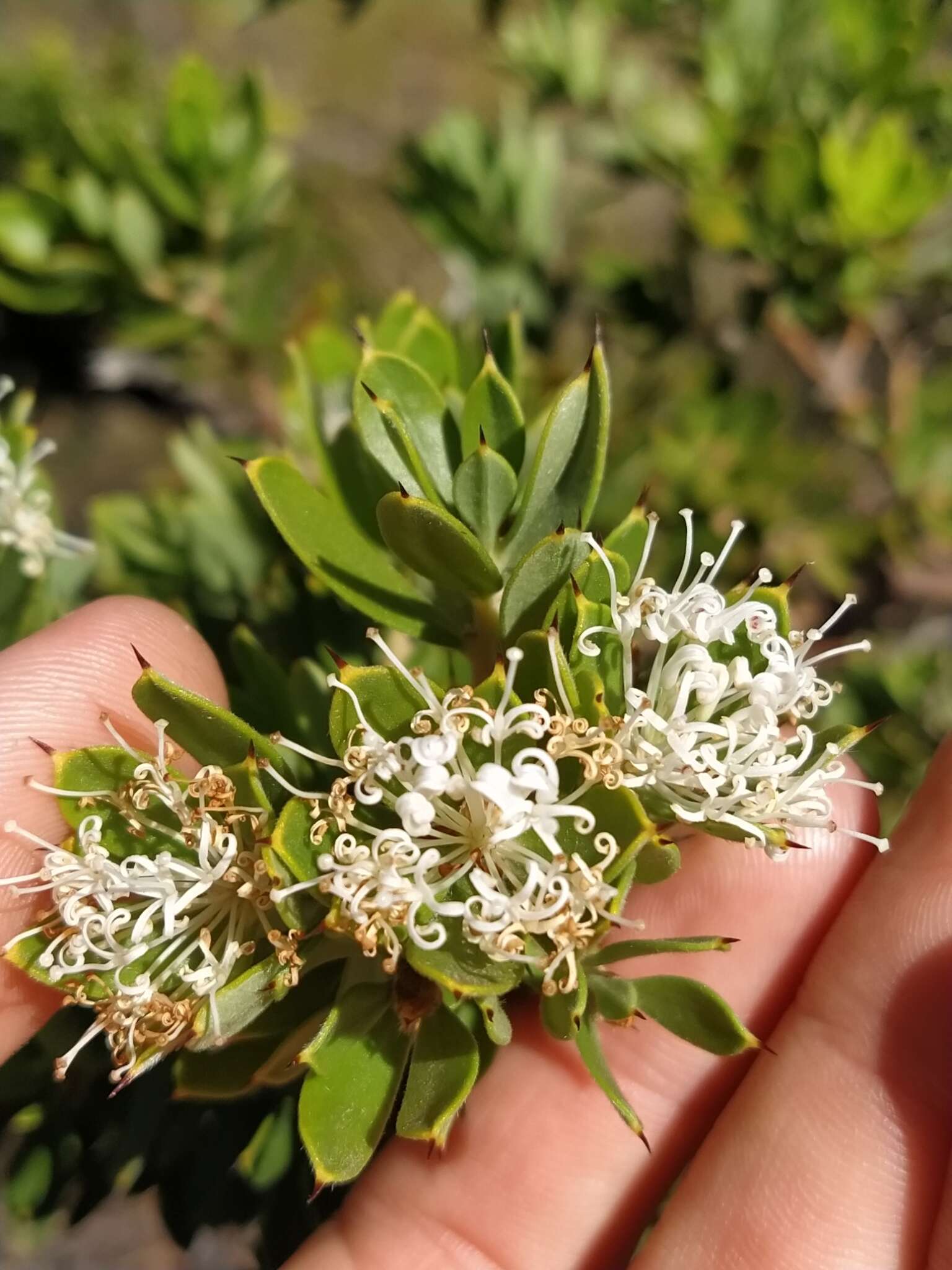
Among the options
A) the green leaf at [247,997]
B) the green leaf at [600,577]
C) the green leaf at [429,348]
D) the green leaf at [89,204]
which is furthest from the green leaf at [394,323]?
the green leaf at [89,204]

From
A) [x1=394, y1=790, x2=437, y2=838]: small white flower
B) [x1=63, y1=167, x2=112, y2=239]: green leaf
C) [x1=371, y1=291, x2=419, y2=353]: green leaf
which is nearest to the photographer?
[x1=394, y1=790, x2=437, y2=838]: small white flower

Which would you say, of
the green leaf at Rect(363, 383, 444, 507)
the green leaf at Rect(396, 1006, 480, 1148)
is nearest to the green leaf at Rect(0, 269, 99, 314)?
the green leaf at Rect(363, 383, 444, 507)

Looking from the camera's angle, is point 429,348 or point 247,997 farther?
point 429,348

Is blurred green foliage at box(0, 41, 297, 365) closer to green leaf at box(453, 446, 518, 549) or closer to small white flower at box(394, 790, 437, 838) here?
green leaf at box(453, 446, 518, 549)

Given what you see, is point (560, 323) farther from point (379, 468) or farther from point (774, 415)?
point (379, 468)

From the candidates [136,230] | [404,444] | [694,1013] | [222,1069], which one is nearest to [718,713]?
[694,1013]

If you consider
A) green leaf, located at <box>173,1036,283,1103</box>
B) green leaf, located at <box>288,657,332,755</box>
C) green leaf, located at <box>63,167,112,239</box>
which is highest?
green leaf, located at <box>63,167,112,239</box>

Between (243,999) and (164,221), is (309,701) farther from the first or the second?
(164,221)
